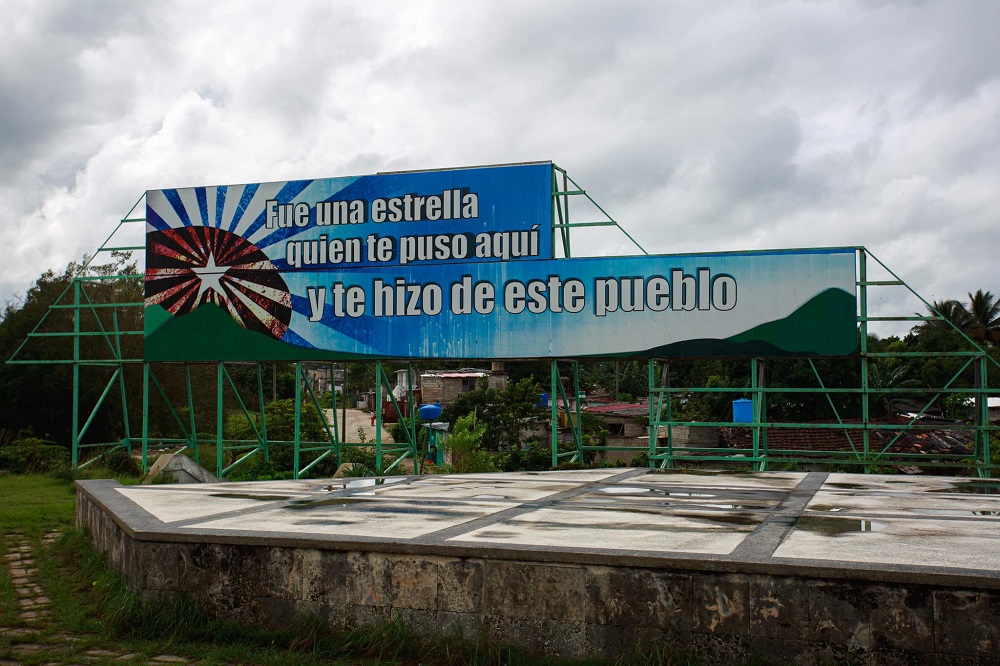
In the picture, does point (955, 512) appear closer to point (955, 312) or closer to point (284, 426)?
point (284, 426)

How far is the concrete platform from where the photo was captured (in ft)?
18.2

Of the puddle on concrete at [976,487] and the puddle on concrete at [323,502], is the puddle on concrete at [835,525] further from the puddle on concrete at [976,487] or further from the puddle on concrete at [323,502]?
the puddle on concrete at [323,502]

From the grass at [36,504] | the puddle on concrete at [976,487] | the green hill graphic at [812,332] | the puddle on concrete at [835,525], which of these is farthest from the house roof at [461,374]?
the puddle on concrete at [835,525]

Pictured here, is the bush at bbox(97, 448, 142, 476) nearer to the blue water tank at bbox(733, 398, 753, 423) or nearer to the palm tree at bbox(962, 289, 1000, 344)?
the blue water tank at bbox(733, 398, 753, 423)

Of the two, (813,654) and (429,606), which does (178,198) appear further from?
(813,654)

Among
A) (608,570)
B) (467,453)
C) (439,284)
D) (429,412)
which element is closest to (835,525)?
(608,570)

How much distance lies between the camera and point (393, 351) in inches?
783

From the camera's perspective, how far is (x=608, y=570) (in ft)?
20.2

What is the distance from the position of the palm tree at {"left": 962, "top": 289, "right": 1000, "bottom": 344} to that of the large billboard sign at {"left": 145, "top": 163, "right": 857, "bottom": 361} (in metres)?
35.6

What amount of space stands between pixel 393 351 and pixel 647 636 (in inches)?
566

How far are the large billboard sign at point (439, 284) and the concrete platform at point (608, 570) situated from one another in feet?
27.2

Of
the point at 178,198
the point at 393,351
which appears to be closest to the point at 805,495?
the point at 393,351

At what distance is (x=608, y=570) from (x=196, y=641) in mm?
3134

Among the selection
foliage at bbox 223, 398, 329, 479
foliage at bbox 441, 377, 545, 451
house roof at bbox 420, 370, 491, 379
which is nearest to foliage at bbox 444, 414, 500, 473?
foliage at bbox 223, 398, 329, 479
